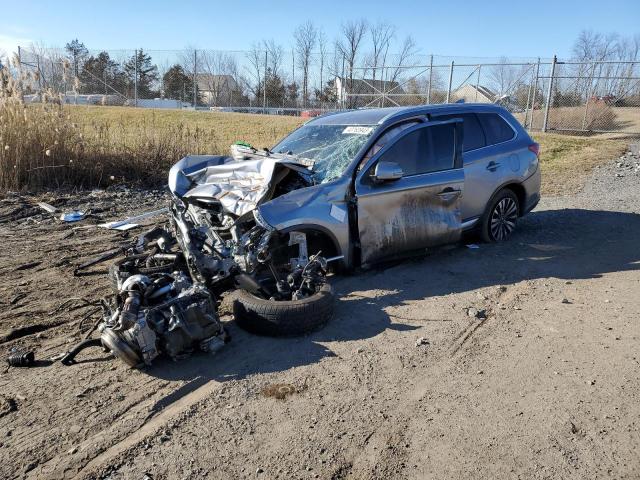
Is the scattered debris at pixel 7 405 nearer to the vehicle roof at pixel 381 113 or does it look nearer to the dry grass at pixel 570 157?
the vehicle roof at pixel 381 113

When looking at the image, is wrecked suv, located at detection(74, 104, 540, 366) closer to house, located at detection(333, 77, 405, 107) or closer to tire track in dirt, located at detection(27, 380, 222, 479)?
tire track in dirt, located at detection(27, 380, 222, 479)

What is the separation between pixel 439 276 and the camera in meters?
5.82

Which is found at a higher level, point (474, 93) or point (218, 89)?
point (218, 89)

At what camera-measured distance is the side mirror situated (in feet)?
17.3

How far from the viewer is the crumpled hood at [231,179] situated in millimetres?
5109

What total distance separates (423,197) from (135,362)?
349 cm

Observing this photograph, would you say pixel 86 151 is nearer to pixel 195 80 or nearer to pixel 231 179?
pixel 231 179

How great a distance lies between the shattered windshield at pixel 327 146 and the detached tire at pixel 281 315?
153 cm

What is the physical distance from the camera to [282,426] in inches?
125

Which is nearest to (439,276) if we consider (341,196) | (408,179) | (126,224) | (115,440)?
(408,179)

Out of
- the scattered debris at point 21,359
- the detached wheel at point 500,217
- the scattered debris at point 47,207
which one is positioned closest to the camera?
the scattered debris at point 21,359

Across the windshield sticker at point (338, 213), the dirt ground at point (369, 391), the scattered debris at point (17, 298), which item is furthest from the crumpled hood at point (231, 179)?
the scattered debris at point (17, 298)

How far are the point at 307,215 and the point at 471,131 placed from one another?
286cm

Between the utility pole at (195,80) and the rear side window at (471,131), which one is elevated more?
the utility pole at (195,80)
